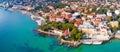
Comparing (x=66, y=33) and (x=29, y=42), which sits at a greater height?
(x=66, y=33)

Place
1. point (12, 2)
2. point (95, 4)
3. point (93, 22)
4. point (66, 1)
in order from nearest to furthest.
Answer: point (93, 22)
point (95, 4)
point (66, 1)
point (12, 2)

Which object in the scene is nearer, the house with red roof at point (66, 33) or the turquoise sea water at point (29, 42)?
the turquoise sea water at point (29, 42)

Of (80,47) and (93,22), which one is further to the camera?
(93,22)

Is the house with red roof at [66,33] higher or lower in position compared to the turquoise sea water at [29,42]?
higher

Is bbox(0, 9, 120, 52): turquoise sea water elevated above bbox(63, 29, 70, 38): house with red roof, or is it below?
below

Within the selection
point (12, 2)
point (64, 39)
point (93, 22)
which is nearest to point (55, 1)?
point (12, 2)

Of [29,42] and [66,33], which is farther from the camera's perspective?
[66,33]

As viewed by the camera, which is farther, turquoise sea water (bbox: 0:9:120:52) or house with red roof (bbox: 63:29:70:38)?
house with red roof (bbox: 63:29:70:38)

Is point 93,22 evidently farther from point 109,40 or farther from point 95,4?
point 95,4
